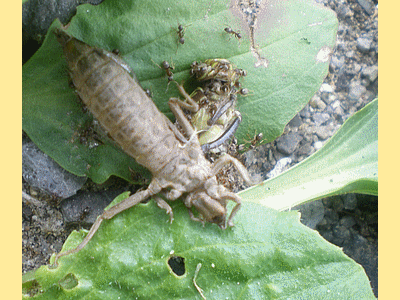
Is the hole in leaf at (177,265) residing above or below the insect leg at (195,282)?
below

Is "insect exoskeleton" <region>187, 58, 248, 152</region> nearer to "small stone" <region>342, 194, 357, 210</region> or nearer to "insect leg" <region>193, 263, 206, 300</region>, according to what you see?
"insect leg" <region>193, 263, 206, 300</region>

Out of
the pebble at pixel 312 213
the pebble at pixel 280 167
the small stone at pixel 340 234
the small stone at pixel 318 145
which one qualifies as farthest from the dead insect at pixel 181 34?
the small stone at pixel 340 234

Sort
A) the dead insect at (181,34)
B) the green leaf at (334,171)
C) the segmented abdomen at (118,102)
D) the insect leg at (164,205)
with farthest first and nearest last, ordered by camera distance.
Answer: the green leaf at (334,171)
the dead insect at (181,34)
the insect leg at (164,205)
the segmented abdomen at (118,102)

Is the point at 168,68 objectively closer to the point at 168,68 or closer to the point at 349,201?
the point at 168,68

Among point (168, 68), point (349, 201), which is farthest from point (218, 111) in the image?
point (349, 201)

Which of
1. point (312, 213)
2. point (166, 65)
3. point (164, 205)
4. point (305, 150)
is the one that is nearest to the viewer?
point (164, 205)

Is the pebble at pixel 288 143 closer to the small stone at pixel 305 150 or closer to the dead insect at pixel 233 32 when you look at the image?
the small stone at pixel 305 150

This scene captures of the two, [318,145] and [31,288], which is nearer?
[31,288]
